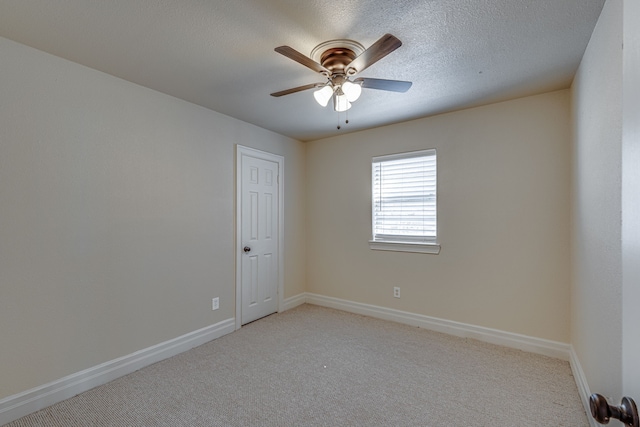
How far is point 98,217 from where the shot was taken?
2369mm

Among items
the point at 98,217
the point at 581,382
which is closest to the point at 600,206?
the point at 581,382

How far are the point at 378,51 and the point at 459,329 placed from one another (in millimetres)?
2888

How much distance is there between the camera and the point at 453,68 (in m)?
2.32

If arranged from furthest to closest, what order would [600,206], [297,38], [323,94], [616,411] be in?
[323,94] < [297,38] < [600,206] < [616,411]

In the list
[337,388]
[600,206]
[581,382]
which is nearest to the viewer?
[600,206]

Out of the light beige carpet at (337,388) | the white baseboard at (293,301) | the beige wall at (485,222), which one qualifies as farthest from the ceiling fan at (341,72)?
the white baseboard at (293,301)

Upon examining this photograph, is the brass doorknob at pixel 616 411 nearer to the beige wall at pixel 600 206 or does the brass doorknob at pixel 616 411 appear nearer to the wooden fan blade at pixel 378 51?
the beige wall at pixel 600 206

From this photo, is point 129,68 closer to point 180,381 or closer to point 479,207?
point 180,381

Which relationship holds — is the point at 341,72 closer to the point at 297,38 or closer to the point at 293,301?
the point at 297,38

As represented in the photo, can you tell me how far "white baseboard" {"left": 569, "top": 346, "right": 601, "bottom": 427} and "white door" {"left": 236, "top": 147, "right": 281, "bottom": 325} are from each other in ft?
10.1

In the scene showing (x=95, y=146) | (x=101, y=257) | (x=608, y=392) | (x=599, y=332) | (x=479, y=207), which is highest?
(x=95, y=146)

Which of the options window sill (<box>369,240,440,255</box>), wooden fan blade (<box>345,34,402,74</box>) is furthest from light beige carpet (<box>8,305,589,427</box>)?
wooden fan blade (<box>345,34,402,74</box>)

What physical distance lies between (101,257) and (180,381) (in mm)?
1157

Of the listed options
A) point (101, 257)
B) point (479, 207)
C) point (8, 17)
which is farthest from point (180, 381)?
point (479, 207)
